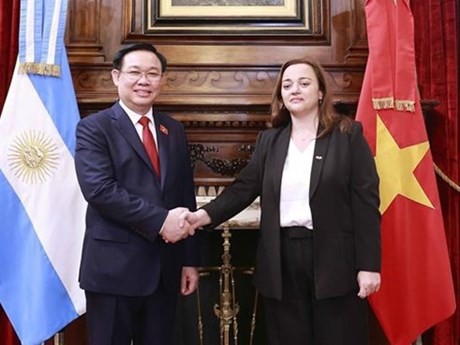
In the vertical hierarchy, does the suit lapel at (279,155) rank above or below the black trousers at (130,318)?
above

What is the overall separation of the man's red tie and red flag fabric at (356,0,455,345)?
0.87 meters

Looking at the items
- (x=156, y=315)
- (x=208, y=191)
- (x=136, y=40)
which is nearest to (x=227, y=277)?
(x=208, y=191)

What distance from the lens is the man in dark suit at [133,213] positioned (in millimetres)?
1347

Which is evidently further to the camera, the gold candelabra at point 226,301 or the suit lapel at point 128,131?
the gold candelabra at point 226,301

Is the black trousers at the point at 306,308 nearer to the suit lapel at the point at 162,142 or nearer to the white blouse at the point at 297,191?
the white blouse at the point at 297,191

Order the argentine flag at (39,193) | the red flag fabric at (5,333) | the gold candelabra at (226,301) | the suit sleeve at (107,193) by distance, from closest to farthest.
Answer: the suit sleeve at (107,193) → the argentine flag at (39,193) → the gold candelabra at (226,301) → the red flag fabric at (5,333)

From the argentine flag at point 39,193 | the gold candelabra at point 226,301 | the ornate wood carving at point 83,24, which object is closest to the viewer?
the argentine flag at point 39,193

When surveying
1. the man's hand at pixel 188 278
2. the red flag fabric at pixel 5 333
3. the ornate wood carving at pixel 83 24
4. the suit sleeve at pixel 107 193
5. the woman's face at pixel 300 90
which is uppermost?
the ornate wood carving at pixel 83 24

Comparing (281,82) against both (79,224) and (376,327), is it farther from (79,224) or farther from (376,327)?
(376,327)

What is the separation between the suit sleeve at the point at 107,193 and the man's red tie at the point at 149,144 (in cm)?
11

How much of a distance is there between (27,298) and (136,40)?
3.96 ft

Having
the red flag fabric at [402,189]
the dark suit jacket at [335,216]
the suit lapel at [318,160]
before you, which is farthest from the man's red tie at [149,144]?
the red flag fabric at [402,189]

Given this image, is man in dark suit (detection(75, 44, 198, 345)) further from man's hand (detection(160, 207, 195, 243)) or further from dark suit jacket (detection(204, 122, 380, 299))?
dark suit jacket (detection(204, 122, 380, 299))

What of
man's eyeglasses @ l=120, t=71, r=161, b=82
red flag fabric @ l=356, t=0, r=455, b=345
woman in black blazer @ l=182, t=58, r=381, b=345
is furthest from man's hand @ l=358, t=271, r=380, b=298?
man's eyeglasses @ l=120, t=71, r=161, b=82
